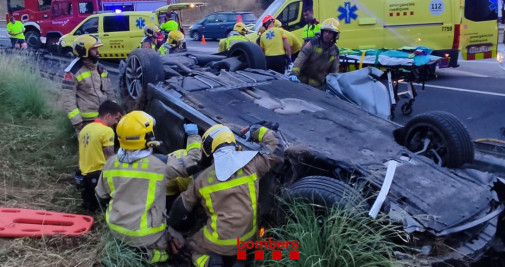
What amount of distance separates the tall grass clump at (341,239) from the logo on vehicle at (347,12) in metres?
7.93

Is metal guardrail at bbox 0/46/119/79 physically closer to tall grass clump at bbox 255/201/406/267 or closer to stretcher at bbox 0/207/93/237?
stretcher at bbox 0/207/93/237

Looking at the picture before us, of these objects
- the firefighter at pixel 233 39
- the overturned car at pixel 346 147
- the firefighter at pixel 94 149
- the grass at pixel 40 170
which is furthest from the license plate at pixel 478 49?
the firefighter at pixel 94 149

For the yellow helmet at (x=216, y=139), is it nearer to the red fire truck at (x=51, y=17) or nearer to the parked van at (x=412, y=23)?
the parked van at (x=412, y=23)

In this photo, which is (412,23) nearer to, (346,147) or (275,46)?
(275,46)

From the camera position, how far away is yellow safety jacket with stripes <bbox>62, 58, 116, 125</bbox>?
486 centimetres

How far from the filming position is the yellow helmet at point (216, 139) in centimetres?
291

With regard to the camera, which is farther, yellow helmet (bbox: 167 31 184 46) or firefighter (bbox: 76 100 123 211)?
yellow helmet (bbox: 167 31 184 46)

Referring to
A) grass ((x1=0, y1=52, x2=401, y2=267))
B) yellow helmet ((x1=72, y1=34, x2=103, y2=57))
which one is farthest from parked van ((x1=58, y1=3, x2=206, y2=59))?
yellow helmet ((x1=72, y1=34, x2=103, y2=57))

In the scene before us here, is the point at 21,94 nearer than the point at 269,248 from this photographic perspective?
No

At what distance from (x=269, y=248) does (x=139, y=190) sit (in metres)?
0.93

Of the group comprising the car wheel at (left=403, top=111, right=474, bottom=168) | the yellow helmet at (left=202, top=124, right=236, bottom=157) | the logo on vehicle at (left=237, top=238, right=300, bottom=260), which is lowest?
the logo on vehicle at (left=237, top=238, right=300, bottom=260)

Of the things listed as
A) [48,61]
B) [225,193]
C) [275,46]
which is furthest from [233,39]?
[225,193]

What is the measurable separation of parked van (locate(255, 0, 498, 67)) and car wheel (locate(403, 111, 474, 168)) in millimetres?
6649

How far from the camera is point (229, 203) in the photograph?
116 inches
